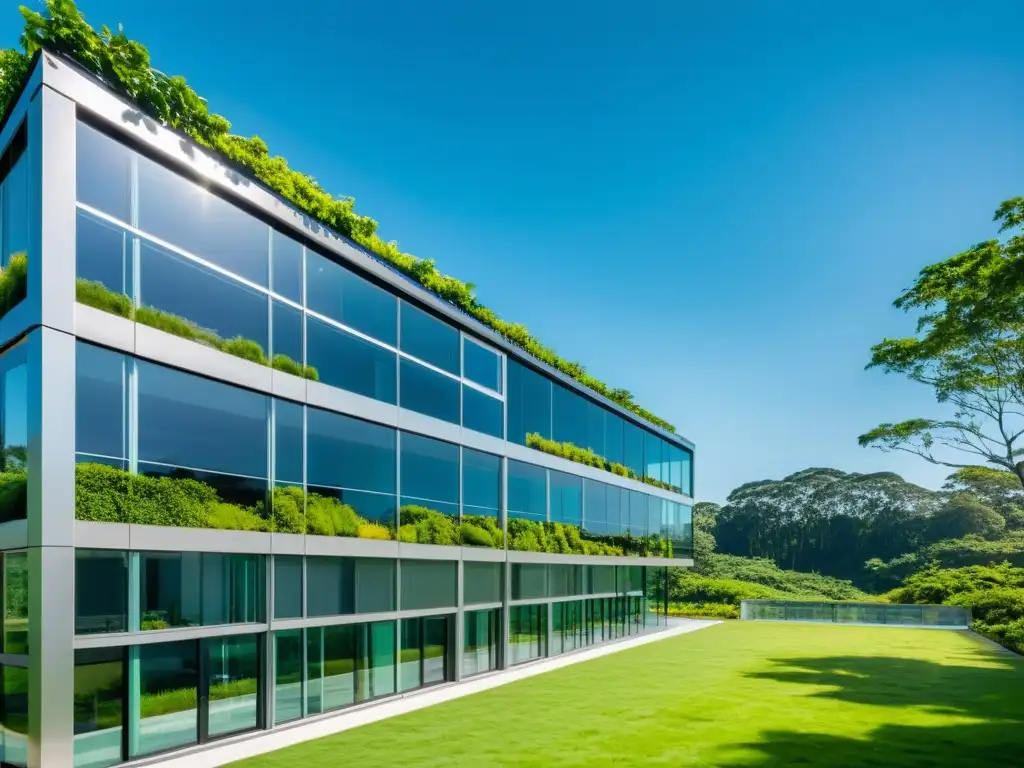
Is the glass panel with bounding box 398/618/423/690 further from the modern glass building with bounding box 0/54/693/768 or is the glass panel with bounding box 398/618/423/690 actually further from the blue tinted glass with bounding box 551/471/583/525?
the blue tinted glass with bounding box 551/471/583/525

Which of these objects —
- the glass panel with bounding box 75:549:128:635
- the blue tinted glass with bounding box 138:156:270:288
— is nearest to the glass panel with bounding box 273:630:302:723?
the glass panel with bounding box 75:549:128:635

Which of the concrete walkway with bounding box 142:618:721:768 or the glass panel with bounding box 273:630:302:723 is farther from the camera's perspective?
the glass panel with bounding box 273:630:302:723

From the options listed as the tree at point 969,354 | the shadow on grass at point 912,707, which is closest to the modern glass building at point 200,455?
the shadow on grass at point 912,707

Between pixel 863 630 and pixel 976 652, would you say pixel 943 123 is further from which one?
pixel 863 630

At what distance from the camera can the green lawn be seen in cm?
1452

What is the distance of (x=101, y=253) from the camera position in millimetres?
13359

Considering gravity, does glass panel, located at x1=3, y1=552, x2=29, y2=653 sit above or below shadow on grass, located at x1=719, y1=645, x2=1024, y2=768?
above

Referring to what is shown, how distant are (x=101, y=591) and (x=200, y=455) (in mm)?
2822

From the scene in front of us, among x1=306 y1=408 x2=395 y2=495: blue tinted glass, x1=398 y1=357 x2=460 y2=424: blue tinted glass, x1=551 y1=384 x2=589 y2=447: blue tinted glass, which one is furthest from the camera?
x1=551 y1=384 x2=589 y2=447: blue tinted glass

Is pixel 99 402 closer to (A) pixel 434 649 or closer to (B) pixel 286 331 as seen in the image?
(B) pixel 286 331

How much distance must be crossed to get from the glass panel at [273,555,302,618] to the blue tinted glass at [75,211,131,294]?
19.4 feet

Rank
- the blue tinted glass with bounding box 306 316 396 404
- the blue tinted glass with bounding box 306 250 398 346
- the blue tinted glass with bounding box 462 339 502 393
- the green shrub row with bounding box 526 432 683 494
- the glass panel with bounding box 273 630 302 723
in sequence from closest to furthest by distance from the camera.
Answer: the glass panel with bounding box 273 630 302 723 < the blue tinted glass with bounding box 306 316 396 404 < the blue tinted glass with bounding box 306 250 398 346 < the blue tinted glass with bounding box 462 339 502 393 < the green shrub row with bounding box 526 432 683 494

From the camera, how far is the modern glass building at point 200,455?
40.9 ft

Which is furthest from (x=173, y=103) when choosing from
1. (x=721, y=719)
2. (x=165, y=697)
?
(x=721, y=719)
